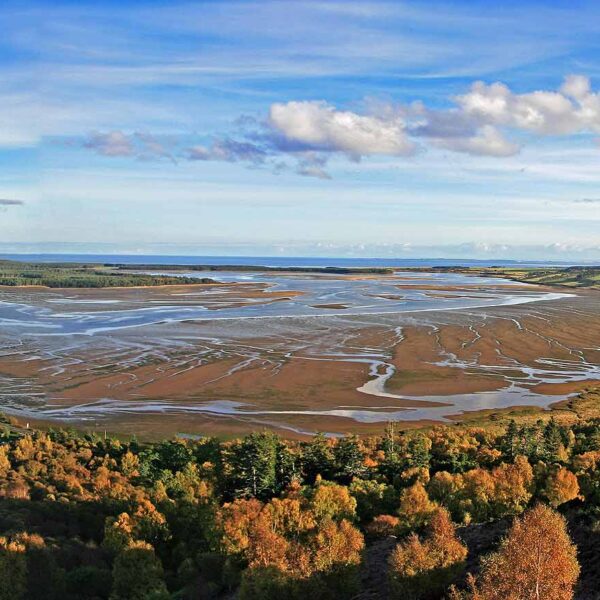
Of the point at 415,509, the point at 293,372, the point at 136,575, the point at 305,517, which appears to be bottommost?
the point at 136,575

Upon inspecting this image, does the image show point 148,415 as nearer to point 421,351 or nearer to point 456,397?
point 456,397

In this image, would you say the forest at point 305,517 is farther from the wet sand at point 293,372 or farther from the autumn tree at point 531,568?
the wet sand at point 293,372

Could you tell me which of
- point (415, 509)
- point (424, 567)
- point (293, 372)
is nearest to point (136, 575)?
point (424, 567)

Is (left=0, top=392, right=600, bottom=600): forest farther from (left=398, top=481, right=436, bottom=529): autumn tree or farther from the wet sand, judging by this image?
the wet sand

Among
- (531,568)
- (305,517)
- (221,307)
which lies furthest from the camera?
(221,307)

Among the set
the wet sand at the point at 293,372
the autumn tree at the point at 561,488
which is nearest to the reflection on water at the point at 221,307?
the wet sand at the point at 293,372

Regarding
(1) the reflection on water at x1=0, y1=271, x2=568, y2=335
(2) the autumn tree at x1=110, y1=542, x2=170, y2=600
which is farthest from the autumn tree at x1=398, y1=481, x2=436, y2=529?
(1) the reflection on water at x1=0, y1=271, x2=568, y2=335

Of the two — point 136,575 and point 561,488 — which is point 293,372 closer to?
point 561,488

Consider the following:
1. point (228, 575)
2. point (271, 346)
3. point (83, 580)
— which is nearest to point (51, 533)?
point (83, 580)
